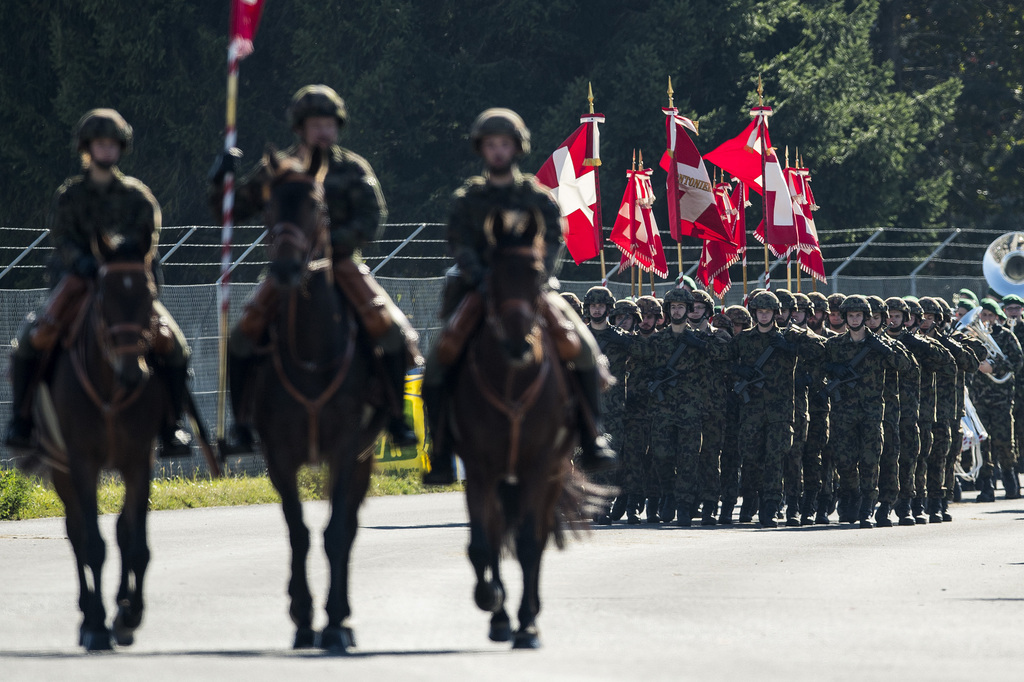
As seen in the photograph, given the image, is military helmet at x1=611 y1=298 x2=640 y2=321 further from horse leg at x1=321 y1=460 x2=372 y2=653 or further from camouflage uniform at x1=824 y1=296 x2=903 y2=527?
horse leg at x1=321 y1=460 x2=372 y2=653

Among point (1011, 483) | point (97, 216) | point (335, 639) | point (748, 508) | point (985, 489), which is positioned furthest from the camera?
point (1011, 483)

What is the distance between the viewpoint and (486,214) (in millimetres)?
9953

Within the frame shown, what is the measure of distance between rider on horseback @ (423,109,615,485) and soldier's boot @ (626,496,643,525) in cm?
841

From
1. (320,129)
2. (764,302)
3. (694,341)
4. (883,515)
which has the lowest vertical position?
(883,515)

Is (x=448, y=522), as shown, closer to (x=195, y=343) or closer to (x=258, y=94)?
(x=195, y=343)

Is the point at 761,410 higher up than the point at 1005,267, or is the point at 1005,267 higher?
the point at 1005,267

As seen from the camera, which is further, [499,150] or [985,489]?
[985,489]

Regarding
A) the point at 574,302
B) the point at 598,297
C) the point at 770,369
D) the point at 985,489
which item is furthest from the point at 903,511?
the point at 985,489

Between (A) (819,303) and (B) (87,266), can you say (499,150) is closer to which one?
(B) (87,266)

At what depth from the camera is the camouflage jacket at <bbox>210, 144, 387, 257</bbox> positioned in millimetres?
9969

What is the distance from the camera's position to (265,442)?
9.88m

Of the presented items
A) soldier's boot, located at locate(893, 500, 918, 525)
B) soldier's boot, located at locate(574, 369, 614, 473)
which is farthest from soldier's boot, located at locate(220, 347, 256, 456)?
soldier's boot, located at locate(893, 500, 918, 525)

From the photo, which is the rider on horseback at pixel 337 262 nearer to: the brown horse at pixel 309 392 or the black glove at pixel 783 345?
the brown horse at pixel 309 392

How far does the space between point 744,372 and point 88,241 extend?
992 cm
